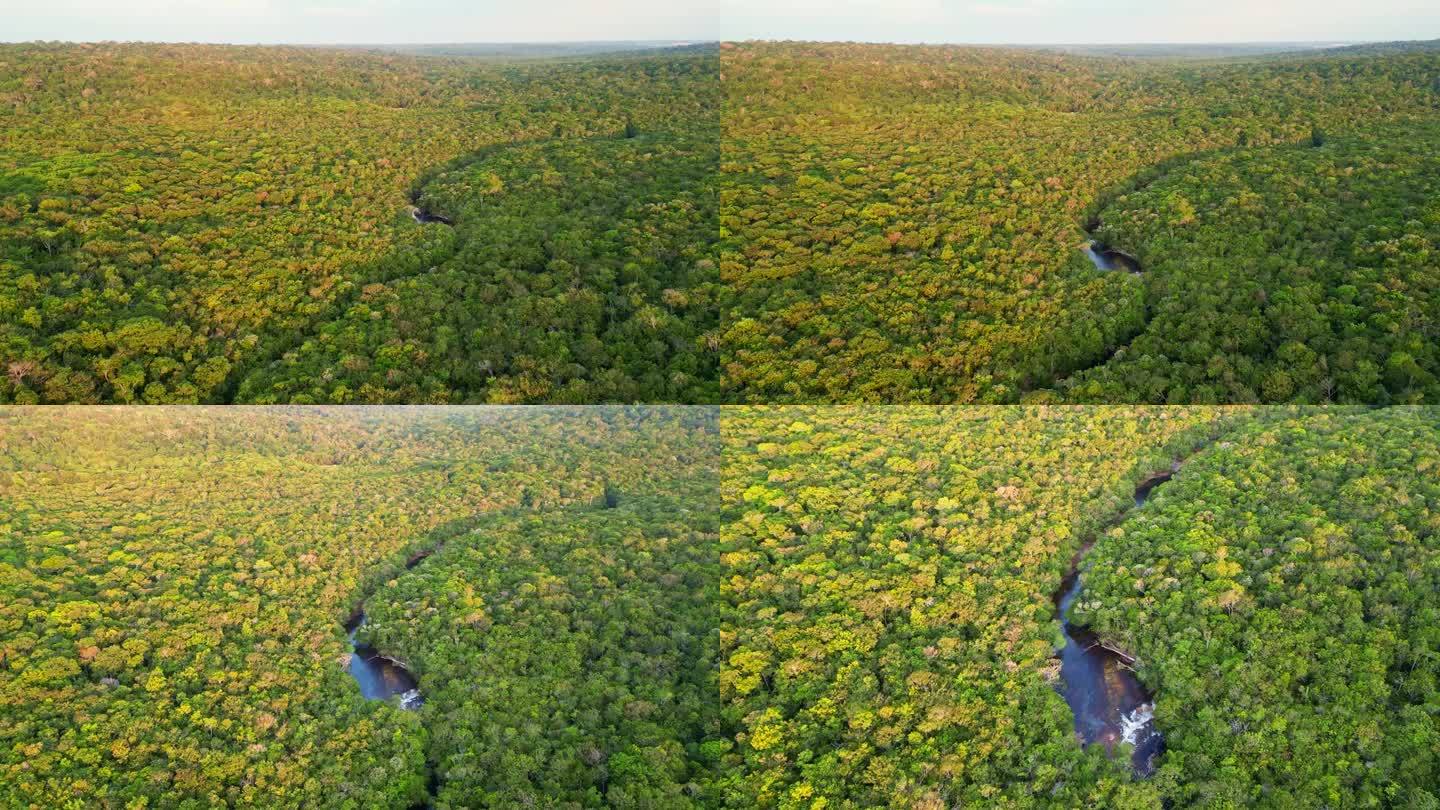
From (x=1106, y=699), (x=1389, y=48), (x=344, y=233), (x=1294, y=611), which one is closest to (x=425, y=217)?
(x=344, y=233)

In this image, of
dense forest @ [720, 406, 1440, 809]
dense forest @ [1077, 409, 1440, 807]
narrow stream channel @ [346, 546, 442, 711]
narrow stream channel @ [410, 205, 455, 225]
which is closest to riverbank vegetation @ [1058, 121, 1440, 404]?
dense forest @ [720, 406, 1440, 809]

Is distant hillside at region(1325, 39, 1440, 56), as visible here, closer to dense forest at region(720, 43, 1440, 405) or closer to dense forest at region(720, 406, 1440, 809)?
dense forest at region(720, 43, 1440, 405)

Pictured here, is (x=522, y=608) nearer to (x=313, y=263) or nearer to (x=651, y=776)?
(x=651, y=776)

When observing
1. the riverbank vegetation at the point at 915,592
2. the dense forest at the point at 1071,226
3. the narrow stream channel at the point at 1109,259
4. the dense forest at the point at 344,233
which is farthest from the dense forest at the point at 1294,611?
the dense forest at the point at 344,233

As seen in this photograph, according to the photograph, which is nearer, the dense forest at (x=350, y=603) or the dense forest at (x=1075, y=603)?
the dense forest at (x=350, y=603)

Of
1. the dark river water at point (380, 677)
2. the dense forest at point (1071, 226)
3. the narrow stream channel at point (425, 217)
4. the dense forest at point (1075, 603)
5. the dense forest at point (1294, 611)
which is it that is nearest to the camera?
the dense forest at point (1075, 603)

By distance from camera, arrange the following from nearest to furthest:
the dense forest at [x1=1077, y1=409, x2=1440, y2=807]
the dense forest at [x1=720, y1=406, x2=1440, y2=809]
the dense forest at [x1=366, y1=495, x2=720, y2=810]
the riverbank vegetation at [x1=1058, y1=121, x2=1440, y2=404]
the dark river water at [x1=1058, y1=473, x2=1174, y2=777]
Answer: the dense forest at [x1=366, y1=495, x2=720, y2=810] < the dense forest at [x1=720, y1=406, x2=1440, y2=809] < the dense forest at [x1=1077, y1=409, x2=1440, y2=807] < the dark river water at [x1=1058, y1=473, x2=1174, y2=777] < the riverbank vegetation at [x1=1058, y1=121, x2=1440, y2=404]

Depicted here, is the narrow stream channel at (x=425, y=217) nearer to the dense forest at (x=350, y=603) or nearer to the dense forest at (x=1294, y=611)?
the dense forest at (x=350, y=603)

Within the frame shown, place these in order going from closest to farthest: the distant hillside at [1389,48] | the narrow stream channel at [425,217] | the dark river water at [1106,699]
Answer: the dark river water at [1106,699] < the narrow stream channel at [425,217] < the distant hillside at [1389,48]
